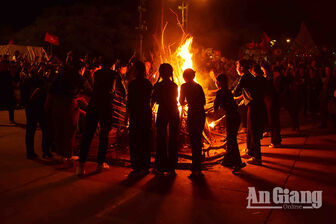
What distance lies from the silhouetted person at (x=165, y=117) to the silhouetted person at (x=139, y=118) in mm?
193

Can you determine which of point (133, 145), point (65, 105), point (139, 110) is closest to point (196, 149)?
point (133, 145)

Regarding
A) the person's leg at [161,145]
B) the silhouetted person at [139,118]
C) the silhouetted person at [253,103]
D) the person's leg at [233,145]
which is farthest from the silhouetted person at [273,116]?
the silhouetted person at [139,118]

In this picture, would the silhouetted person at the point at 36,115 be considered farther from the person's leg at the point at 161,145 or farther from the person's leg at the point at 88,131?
the person's leg at the point at 161,145

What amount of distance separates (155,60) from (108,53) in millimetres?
19937

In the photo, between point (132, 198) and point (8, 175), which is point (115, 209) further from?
point (8, 175)

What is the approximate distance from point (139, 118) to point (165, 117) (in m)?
0.47

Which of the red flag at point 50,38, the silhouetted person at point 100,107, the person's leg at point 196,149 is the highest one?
the red flag at point 50,38

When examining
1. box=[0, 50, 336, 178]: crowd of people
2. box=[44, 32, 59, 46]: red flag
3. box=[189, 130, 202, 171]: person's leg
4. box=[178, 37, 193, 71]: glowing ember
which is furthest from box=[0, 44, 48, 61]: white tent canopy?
box=[189, 130, 202, 171]: person's leg

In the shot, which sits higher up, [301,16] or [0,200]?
[301,16]

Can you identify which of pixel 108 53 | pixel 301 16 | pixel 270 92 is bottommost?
pixel 270 92

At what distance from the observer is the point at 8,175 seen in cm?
589

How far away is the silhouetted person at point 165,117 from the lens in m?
5.99

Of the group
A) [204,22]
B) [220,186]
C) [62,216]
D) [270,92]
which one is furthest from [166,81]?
[204,22]

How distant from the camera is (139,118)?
19.4 ft
